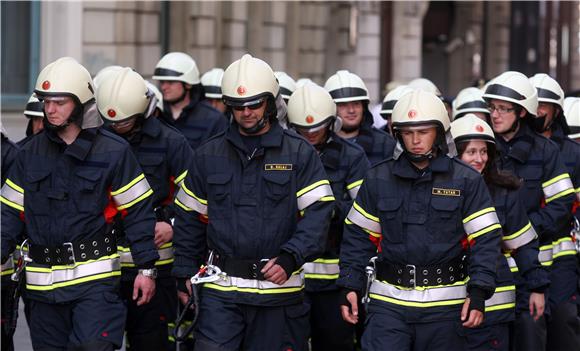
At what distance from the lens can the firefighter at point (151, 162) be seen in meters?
9.60

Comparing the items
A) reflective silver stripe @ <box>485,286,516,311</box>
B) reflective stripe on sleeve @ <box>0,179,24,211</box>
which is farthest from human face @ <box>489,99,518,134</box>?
reflective stripe on sleeve @ <box>0,179,24,211</box>

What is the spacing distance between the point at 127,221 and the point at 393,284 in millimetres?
1514

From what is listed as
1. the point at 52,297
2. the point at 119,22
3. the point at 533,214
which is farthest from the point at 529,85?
the point at 119,22

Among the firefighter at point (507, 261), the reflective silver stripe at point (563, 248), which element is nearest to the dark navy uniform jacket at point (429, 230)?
the firefighter at point (507, 261)

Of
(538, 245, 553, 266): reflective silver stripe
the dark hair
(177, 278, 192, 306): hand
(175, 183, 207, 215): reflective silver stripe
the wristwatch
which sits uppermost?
the dark hair

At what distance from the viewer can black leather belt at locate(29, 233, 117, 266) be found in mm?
8234

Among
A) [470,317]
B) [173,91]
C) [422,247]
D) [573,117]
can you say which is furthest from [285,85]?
[470,317]

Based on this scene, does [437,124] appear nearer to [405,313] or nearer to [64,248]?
[405,313]

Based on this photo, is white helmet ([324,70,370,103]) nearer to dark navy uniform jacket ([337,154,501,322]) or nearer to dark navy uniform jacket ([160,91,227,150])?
dark navy uniform jacket ([160,91,227,150])

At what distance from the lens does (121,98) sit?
31.4 feet

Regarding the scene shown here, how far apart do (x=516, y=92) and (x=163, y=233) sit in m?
2.50

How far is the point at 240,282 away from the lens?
8203 millimetres

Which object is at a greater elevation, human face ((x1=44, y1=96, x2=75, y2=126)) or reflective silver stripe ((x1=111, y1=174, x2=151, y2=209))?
human face ((x1=44, y1=96, x2=75, y2=126))

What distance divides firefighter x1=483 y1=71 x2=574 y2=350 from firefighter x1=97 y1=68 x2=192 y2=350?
2.06 meters
